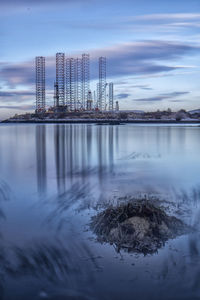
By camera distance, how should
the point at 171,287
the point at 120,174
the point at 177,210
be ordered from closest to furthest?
A: the point at 171,287 → the point at 177,210 → the point at 120,174

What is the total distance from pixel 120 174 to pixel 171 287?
6.41 m

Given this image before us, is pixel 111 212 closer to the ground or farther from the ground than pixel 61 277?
farther from the ground

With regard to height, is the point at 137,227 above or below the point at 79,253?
above

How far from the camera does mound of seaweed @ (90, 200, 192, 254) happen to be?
388cm

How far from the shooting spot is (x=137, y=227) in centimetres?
409

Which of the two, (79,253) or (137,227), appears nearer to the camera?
(79,253)

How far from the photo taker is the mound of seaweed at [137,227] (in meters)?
3.88

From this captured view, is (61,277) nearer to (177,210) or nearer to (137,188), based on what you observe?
(177,210)

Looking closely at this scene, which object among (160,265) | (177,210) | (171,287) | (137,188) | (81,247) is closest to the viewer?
(171,287)

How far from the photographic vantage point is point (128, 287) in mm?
3010

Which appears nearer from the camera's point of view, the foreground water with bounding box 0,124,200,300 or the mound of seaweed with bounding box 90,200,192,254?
the foreground water with bounding box 0,124,200,300

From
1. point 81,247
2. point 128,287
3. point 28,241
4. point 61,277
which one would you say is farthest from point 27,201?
point 128,287

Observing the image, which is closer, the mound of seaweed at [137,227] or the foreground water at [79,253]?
the foreground water at [79,253]

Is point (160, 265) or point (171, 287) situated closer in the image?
point (171, 287)
